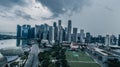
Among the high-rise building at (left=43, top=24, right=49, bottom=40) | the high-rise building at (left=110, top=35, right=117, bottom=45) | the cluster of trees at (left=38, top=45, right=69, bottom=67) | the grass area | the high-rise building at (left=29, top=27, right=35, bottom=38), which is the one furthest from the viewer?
the high-rise building at (left=29, top=27, right=35, bottom=38)

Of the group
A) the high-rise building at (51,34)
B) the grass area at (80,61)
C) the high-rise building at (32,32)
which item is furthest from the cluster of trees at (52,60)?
the high-rise building at (32,32)

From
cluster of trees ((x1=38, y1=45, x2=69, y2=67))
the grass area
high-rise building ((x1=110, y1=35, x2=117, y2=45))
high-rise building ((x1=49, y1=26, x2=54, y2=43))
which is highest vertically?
high-rise building ((x1=49, y1=26, x2=54, y2=43))

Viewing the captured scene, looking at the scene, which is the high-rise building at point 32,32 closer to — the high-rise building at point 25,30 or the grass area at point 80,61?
the high-rise building at point 25,30

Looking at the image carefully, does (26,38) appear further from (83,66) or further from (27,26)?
(83,66)

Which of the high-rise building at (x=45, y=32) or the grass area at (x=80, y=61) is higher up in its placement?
the high-rise building at (x=45, y=32)

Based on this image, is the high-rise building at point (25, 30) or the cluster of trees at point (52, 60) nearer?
the cluster of trees at point (52, 60)

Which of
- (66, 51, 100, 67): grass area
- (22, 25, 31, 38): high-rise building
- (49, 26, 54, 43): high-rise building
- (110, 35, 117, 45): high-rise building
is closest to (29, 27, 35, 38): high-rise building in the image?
(22, 25, 31, 38): high-rise building

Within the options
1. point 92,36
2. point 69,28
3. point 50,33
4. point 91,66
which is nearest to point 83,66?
point 91,66

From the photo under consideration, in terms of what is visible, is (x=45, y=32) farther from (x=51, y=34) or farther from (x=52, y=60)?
(x=52, y=60)

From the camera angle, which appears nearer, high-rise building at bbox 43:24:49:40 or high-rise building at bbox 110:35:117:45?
high-rise building at bbox 43:24:49:40

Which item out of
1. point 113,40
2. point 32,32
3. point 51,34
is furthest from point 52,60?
point 113,40

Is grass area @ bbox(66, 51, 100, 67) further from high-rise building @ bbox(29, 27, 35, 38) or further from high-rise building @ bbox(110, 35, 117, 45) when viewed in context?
high-rise building @ bbox(29, 27, 35, 38)
